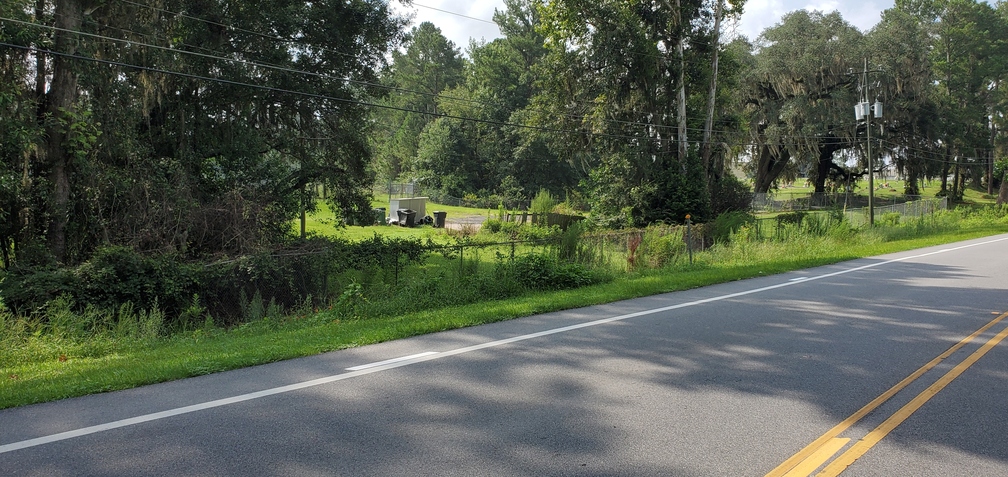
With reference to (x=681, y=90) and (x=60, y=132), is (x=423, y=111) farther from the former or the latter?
(x=60, y=132)

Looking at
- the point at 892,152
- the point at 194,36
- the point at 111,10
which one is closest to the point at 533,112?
the point at 194,36

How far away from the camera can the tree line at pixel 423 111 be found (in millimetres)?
14500

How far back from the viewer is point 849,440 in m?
4.82

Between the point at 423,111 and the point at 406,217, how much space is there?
21.5 ft

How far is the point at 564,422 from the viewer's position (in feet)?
17.0

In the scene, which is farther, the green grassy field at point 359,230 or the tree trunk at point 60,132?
the green grassy field at point 359,230

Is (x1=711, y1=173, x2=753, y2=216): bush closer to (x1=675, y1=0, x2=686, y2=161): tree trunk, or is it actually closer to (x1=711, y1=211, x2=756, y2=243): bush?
(x1=675, y1=0, x2=686, y2=161): tree trunk

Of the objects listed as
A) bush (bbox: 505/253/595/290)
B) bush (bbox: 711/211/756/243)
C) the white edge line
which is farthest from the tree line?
the white edge line

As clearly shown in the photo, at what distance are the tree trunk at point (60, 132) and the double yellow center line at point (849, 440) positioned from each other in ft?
49.2

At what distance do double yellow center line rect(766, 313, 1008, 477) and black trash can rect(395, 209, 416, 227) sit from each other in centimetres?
3487

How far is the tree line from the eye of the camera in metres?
14.5

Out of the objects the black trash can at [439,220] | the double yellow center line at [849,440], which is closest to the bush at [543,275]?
the double yellow center line at [849,440]

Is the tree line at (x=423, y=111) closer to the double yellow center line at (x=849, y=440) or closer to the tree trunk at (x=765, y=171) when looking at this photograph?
the tree trunk at (x=765, y=171)

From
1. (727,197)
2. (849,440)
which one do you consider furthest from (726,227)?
(849,440)
